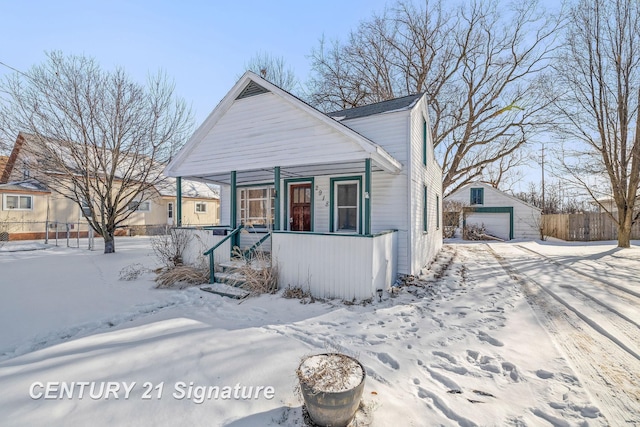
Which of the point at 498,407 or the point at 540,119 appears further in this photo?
the point at 540,119

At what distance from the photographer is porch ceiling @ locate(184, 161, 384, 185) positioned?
7.65 metres

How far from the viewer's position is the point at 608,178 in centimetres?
1532

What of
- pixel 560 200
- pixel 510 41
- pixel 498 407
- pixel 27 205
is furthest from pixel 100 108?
pixel 560 200

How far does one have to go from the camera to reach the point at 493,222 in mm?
22344

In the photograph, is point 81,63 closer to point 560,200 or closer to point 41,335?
point 41,335

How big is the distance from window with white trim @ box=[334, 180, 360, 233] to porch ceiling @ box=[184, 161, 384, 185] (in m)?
0.46

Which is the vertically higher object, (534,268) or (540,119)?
(540,119)

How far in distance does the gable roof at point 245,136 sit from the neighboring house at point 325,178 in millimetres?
27

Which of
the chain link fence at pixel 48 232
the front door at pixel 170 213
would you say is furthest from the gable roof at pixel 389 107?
the front door at pixel 170 213

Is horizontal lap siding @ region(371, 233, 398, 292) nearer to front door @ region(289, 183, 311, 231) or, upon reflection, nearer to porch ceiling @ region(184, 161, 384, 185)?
porch ceiling @ region(184, 161, 384, 185)

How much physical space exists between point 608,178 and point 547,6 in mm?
10375

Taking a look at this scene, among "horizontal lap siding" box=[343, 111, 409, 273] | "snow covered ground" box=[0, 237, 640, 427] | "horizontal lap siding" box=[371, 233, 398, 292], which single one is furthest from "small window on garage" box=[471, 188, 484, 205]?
"horizontal lap siding" box=[371, 233, 398, 292]

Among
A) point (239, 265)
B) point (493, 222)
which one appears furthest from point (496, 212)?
point (239, 265)

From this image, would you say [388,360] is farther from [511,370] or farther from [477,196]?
[477,196]
